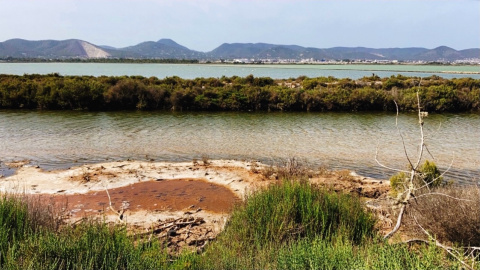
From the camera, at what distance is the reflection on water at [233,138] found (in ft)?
43.3

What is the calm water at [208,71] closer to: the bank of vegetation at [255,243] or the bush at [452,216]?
the bank of vegetation at [255,243]

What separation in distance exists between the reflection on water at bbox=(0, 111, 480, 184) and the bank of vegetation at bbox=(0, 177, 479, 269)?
6.44 meters

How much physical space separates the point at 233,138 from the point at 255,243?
1212cm

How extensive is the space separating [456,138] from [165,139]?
13801 millimetres

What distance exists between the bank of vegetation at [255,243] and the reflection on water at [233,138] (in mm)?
6435

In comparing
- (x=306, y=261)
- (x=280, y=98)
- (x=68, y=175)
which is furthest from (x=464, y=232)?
(x=280, y=98)

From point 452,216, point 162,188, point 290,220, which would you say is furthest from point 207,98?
point 452,216

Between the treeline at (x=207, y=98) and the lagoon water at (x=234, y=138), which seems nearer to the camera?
the lagoon water at (x=234, y=138)

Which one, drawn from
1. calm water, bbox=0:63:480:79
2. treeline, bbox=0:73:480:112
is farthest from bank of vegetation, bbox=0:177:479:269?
calm water, bbox=0:63:480:79

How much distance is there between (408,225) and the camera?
6.03 meters

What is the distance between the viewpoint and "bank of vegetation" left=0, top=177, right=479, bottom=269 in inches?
144

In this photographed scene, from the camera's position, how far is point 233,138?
16.9 meters

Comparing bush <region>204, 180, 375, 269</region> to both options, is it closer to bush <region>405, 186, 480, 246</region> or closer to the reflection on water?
bush <region>405, 186, 480, 246</region>

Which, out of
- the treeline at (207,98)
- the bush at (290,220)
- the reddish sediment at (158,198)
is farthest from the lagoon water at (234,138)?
the bush at (290,220)
